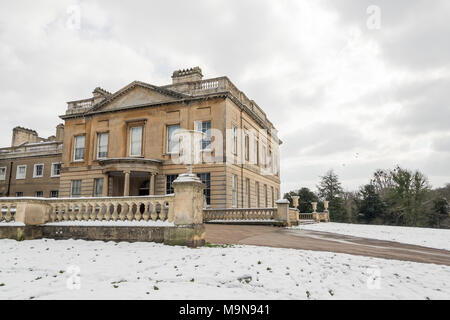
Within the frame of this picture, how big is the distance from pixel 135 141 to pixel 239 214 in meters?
9.95

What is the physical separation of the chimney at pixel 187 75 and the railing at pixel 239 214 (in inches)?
393

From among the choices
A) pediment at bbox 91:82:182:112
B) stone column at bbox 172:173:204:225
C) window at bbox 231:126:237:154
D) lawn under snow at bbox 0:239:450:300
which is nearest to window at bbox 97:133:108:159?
pediment at bbox 91:82:182:112

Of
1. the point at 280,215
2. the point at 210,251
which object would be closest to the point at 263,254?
the point at 210,251

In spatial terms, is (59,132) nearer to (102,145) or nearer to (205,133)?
(102,145)

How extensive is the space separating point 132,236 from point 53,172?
86.9 feet

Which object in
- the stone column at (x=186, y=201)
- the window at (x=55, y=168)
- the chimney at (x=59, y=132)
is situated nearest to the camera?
the stone column at (x=186, y=201)

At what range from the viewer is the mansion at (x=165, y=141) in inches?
764

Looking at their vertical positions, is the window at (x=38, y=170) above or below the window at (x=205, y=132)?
below

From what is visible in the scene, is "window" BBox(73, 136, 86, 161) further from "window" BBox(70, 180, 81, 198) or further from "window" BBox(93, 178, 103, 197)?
"window" BBox(93, 178, 103, 197)

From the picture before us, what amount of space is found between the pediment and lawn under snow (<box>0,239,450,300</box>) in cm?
1562

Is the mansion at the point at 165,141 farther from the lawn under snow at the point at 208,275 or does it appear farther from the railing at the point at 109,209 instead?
the lawn under snow at the point at 208,275

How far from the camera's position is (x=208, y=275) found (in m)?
4.93

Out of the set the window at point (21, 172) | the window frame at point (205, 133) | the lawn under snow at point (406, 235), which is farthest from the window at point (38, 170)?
the lawn under snow at point (406, 235)

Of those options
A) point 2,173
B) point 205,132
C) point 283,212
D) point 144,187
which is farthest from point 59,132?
point 283,212
